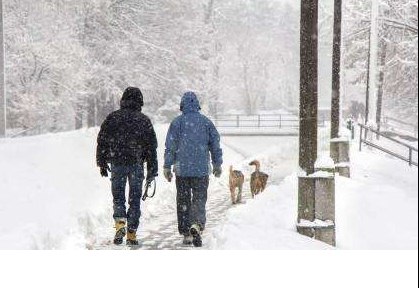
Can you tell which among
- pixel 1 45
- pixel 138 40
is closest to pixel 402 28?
pixel 138 40

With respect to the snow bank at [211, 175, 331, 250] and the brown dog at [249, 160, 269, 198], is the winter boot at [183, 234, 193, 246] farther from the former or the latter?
the brown dog at [249, 160, 269, 198]

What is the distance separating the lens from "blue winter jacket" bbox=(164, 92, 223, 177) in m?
7.44

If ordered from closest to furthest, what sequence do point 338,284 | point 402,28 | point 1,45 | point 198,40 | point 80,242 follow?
point 338,284
point 80,242
point 1,45
point 402,28
point 198,40

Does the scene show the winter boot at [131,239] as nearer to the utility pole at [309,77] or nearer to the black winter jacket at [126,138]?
the black winter jacket at [126,138]

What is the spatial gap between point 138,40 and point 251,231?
52.8ft

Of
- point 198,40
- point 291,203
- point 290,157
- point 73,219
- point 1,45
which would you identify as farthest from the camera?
point 198,40

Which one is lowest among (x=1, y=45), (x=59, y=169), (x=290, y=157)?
(x=290, y=157)

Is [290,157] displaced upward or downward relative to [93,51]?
downward

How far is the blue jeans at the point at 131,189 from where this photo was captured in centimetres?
739

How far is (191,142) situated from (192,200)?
68 cm

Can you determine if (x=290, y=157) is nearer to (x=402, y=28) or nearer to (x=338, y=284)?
(x=402, y=28)

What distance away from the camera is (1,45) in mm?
14648

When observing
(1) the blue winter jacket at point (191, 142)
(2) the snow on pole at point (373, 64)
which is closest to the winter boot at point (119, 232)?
(1) the blue winter jacket at point (191, 142)

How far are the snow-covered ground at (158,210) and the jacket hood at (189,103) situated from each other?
1391mm
